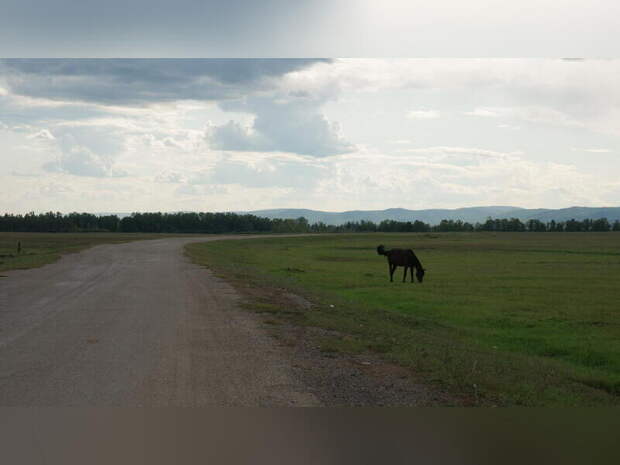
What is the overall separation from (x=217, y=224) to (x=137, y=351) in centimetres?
12018

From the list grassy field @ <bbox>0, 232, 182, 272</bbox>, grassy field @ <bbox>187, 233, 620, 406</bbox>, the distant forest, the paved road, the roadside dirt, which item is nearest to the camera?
the paved road

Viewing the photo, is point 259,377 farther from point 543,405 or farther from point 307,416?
point 543,405

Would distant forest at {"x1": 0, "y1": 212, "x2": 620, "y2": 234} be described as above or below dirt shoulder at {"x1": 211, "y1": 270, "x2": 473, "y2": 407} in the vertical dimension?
above

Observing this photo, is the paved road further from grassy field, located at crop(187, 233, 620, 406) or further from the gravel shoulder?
grassy field, located at crop(187, 233, 620, 406)

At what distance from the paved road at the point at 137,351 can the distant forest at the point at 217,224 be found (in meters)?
103


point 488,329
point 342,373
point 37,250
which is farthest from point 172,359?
point 37,250

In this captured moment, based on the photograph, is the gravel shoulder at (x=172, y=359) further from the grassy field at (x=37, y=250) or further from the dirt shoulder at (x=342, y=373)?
the grassy field at (x=37, y=250)

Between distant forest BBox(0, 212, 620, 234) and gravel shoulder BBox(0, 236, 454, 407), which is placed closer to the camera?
gravel shoulder BBox(0, 236, 454, 407)

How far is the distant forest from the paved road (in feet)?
339

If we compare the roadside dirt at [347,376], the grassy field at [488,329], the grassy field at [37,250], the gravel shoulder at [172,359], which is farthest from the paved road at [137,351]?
the grassy field at [37,250]

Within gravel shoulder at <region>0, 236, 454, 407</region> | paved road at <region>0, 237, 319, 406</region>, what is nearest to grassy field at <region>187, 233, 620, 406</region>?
gravel shoulder at <region>0, 236, 454, 407</region>

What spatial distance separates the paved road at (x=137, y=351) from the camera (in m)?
6.34

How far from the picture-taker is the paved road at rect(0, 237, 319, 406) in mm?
6336

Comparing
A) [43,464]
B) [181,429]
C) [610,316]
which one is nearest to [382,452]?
[181,429]
